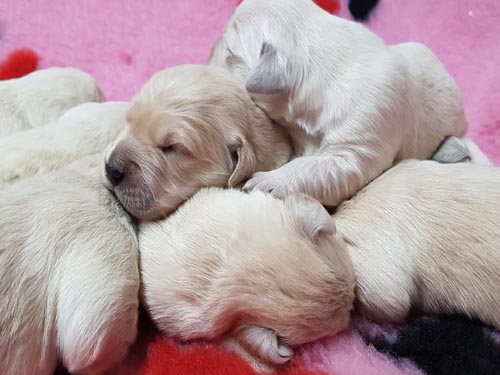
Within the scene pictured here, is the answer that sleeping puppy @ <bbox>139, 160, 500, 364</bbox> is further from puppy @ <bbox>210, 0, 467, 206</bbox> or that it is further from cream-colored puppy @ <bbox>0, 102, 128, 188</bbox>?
cream-colored puppy @ <bbox>0, 102, 128, 188</bbox>

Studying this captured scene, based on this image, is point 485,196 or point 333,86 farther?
point 333,86

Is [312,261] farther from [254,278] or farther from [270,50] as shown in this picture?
[270,50]

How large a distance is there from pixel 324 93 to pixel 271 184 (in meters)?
0.31

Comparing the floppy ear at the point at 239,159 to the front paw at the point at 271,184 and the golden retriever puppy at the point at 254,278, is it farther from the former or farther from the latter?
the golden retriever puppy at the point at 254,278

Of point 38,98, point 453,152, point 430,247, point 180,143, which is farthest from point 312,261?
point 38,98

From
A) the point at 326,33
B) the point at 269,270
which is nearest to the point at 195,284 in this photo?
the point at 269,270

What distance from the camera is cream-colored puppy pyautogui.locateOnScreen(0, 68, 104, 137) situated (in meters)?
1.94

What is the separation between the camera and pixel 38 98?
78.0 inches

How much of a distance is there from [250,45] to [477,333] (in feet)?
3.15

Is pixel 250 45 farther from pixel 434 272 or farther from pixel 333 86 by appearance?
pixel 434 272

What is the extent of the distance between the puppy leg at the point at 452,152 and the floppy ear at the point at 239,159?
0.63 meters

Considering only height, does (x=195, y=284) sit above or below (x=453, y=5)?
below

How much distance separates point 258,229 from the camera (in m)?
1.35

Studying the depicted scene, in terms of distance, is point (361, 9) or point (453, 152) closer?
point (453, 152)
